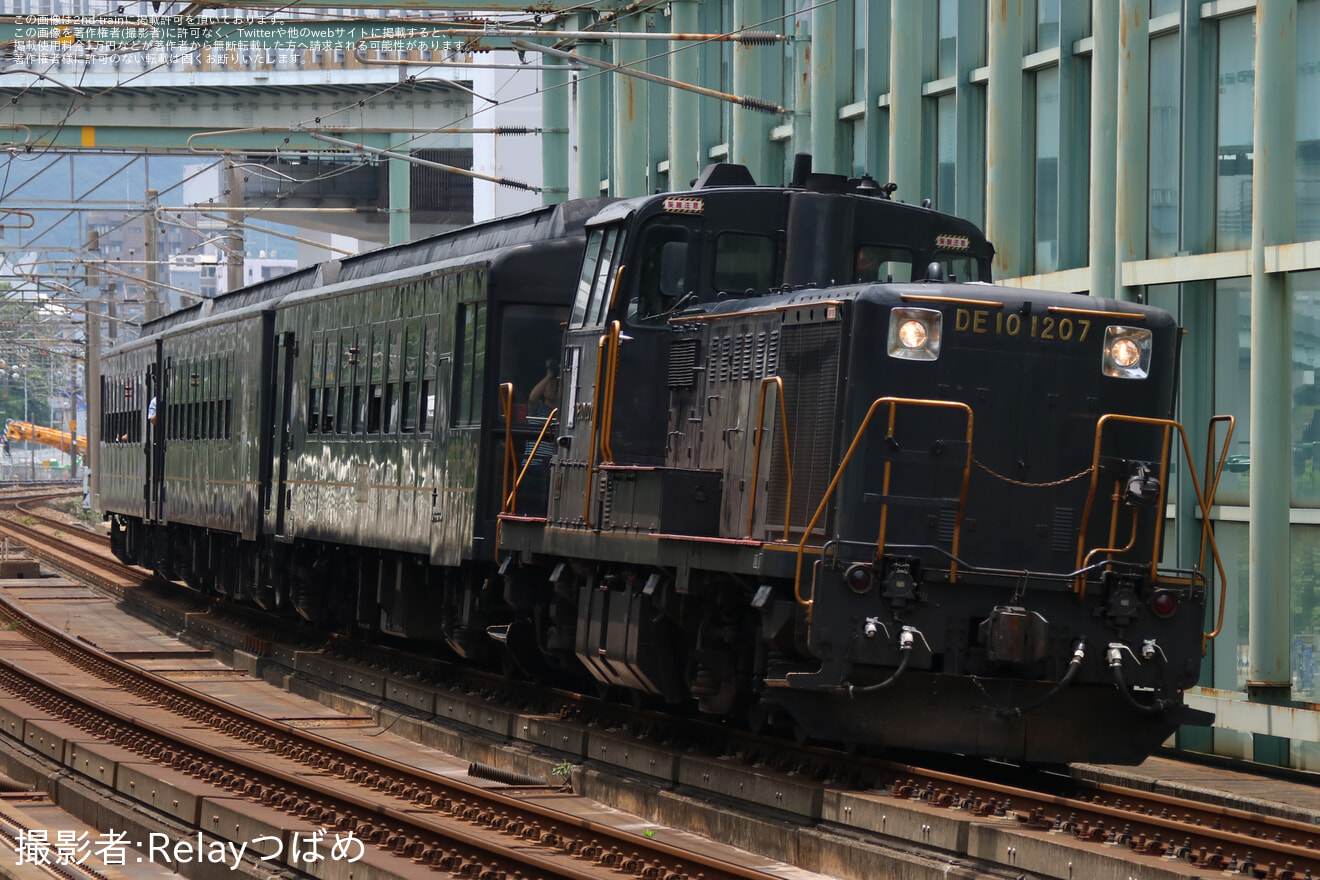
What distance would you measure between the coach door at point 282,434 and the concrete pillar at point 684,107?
6010 mm

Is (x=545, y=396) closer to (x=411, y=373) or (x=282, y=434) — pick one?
(x=411, y=373)

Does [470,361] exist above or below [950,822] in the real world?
above

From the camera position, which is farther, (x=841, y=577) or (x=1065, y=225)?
(x=1065, y=225)

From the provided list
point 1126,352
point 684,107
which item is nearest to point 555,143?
point 684,107

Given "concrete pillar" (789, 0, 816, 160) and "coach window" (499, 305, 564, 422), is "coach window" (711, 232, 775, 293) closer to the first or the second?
"coach window" (499, 305, 564, 422)

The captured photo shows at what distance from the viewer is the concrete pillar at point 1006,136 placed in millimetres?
15906

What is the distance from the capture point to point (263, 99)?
43219 millimetres

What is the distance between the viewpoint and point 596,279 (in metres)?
12.5

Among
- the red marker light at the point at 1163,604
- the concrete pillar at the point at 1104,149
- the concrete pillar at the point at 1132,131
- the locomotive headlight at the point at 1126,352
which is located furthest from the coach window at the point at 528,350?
the red marker light at the point at 1163,604

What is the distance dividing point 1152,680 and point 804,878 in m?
2.35

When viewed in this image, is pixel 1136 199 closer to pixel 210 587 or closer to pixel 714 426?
pixel 714 426

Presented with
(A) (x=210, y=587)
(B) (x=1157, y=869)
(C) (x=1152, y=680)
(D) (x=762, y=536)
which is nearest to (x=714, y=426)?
(D) (x=762, y=536)

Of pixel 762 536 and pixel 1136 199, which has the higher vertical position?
pixel 1136 199

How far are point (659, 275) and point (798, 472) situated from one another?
2.13m
